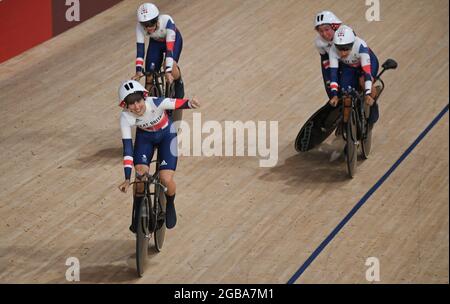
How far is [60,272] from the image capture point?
336 inches

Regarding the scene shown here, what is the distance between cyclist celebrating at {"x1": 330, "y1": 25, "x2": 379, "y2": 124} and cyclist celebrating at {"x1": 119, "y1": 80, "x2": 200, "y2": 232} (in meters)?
1.68

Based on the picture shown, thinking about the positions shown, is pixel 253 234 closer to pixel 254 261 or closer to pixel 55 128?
pixel 254 261

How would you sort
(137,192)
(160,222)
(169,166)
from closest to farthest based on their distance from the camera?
(137,192)
(169,166)
(160,222)

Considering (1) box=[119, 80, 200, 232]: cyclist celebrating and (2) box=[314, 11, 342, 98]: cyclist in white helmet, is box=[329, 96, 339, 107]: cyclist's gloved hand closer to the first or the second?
(2) box=[314, 11, 342, 98]: cyclist in white helmet

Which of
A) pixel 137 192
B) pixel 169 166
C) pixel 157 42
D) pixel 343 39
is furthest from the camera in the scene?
pixel 157 42

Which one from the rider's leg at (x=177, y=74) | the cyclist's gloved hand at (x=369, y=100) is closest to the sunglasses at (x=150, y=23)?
the rider's leg at (x=177, y=74)

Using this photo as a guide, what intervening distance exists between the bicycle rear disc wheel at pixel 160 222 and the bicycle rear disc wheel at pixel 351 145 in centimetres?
175

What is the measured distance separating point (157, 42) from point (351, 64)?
1.70 metres

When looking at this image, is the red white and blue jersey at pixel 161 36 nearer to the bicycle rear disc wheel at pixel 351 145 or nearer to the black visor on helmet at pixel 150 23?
the black visor on helmet at pixel 150 23

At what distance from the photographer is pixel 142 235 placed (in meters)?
8.28

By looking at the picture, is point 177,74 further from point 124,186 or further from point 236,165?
point 124,186

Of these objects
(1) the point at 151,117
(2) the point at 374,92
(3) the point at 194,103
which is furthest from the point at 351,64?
(1) the point at 151,117

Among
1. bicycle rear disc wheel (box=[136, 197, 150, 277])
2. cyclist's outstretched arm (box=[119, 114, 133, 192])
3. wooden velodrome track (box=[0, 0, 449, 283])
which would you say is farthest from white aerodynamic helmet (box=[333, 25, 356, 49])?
bicycle rear disc wheel (box=[136, 197, 150, 277])

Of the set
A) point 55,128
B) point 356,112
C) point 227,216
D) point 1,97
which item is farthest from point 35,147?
point 356,112
